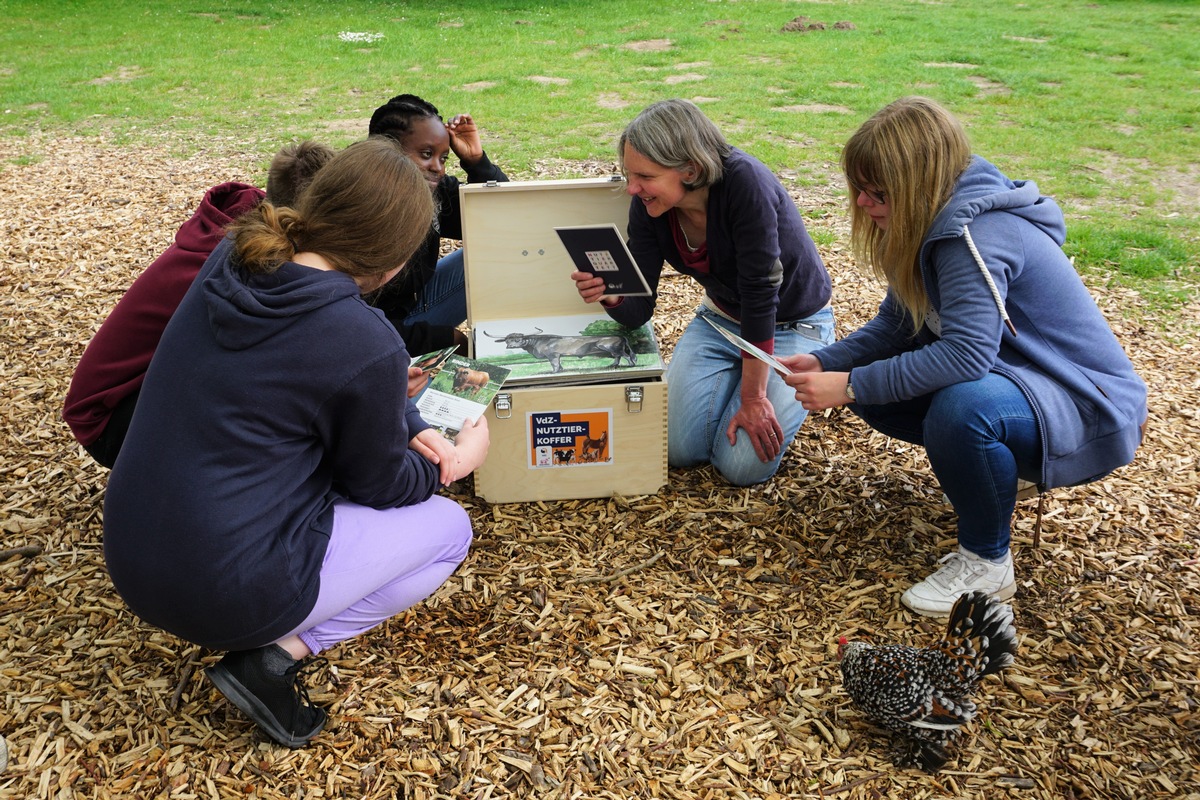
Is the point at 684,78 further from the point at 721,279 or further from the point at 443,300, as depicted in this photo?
the point at 721,279

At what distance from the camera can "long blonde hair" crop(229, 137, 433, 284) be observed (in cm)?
221

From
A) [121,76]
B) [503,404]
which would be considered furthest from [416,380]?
[121,76]

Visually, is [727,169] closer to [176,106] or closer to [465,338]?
[465,338]

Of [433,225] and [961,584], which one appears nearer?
[961,584]

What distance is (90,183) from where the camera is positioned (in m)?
7.06

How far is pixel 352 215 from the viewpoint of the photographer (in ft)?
7.25

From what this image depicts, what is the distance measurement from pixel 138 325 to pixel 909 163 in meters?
2.28

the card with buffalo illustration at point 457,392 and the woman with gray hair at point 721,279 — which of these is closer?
the card with buffalo illustration at point 457,392

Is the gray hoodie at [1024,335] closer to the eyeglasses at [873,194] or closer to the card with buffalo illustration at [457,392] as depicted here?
the eyeglasses at [873,194]

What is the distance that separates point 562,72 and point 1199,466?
30.6 feet

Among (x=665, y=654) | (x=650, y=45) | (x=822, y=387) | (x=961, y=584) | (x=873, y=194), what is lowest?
(x=665, y=654)

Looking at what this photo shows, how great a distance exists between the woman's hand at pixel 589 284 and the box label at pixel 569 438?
1.67 ft

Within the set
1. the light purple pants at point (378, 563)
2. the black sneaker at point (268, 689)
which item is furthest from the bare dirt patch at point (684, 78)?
the black sneaker at point (268, 689)

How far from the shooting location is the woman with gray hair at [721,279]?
3.25 metres
